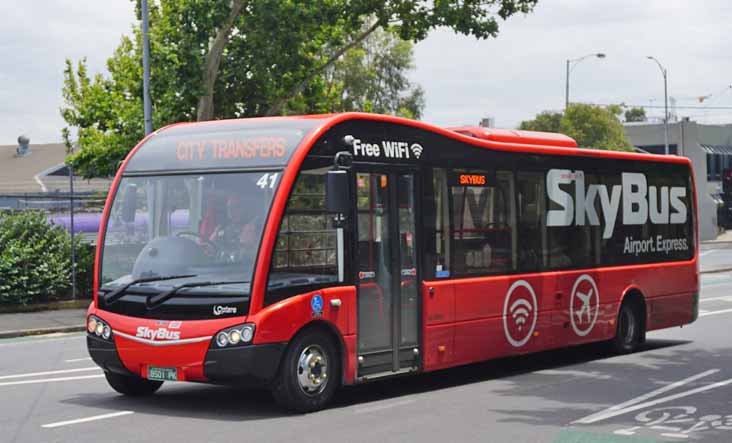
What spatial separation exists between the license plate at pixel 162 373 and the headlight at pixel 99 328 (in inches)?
23.6

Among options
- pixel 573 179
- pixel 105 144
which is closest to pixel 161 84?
pixel 105 144

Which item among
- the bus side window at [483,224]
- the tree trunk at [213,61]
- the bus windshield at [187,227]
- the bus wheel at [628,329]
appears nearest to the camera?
the bus windshield at [187,227]

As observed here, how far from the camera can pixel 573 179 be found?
15719 mm

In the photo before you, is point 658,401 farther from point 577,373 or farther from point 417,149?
point 417,149

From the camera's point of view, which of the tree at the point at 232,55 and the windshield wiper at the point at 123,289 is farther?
the tree at the point at 232,55

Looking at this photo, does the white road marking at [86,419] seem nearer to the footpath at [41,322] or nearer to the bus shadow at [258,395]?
the bus shadow at [258,395]

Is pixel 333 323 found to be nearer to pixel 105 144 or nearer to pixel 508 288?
pixel 508 288

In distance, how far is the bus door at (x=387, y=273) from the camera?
38.9 ft

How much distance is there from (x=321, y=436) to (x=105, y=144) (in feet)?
73.9

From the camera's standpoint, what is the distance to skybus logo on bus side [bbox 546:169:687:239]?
15.4 metres

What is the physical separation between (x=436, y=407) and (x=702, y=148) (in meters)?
77.8

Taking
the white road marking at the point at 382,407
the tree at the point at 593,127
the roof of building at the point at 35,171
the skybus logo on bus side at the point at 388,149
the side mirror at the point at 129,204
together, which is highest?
the tree at the point at 593,127

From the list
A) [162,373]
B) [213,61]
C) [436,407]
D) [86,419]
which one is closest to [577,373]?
[436,407]

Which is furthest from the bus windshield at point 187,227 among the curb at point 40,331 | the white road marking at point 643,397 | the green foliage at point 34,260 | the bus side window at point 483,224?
the green foliage at point 34,260
